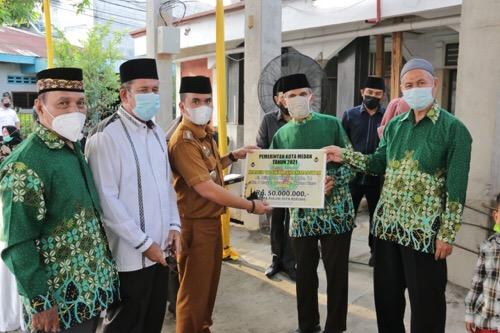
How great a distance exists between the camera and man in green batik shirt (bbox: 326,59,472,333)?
264 cm

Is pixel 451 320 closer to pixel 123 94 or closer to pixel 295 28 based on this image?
pixel 123 94

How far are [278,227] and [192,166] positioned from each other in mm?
2315

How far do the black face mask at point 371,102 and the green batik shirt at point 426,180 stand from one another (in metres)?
2.18

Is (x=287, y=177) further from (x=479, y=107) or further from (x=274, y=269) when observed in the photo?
(x=479, y=107)

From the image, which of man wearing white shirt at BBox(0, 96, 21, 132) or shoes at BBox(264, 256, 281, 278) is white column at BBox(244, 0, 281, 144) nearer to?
shoes at BBox(264, 256, 281, 278)

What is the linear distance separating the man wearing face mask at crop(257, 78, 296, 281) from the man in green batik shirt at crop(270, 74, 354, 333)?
4.74 ft

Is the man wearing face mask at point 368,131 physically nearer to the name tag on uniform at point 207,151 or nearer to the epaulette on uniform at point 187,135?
the name tag on uniform at point 207,151

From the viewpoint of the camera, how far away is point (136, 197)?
2531 millimetres

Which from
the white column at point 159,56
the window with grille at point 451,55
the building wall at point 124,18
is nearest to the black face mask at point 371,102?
the white column at point 159,56

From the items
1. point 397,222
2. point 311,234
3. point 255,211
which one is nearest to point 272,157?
point 255,211

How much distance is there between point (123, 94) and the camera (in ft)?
8.85

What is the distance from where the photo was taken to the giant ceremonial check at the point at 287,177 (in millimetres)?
3260

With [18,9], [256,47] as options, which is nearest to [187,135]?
[256,47]

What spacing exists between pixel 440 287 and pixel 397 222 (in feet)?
1.53
